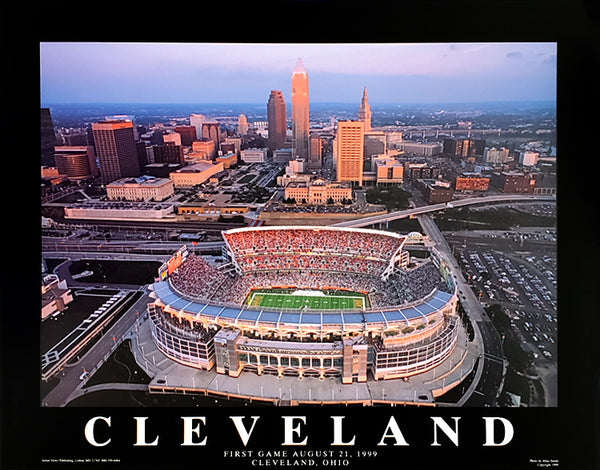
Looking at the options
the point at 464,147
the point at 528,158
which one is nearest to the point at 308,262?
the point at 464,147

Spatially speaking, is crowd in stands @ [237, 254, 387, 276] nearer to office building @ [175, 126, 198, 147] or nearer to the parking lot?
the parking lot

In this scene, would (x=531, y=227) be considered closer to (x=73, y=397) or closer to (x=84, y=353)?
(x=73, y=397)

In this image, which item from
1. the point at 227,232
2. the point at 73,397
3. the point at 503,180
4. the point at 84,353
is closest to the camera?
the point at 73,397

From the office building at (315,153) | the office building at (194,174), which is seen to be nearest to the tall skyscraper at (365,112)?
the office building at (315,153)

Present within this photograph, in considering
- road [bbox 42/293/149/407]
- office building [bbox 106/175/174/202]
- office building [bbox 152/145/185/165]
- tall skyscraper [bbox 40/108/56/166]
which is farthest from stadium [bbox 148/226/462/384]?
tall skyscraper [bbox 40/108/56/166]

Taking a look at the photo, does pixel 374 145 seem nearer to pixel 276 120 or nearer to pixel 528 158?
pixel 276 120

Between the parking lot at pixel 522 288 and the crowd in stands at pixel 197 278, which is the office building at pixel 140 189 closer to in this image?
the crowd in stands at pixel 197 278
